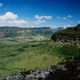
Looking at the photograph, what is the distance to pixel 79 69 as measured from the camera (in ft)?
179

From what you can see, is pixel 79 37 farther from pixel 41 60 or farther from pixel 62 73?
pixel 62 73

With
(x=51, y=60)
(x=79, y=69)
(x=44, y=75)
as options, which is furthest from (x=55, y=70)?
(x=51, y=60)

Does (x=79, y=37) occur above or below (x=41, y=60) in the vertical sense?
above

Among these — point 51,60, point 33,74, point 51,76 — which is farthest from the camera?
point 51,60

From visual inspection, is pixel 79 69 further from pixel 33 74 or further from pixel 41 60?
pixel 41 60

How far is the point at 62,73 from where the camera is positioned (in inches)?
2148

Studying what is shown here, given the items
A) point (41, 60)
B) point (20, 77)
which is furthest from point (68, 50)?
point (20, 77)

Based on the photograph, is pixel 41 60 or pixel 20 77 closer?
pixel 20 77

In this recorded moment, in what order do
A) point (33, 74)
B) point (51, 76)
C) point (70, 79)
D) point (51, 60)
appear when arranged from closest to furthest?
point (70, 79), point (51, 76), point (33, 74), point (51, 60)

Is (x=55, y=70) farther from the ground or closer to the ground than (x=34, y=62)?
farther from the ground

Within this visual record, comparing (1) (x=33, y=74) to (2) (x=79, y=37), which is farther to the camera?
(2) (x=79, y=37)

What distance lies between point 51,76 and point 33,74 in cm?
876

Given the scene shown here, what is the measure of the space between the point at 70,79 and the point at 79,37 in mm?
149404

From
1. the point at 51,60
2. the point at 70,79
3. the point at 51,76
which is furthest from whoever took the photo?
the point at 51,60
